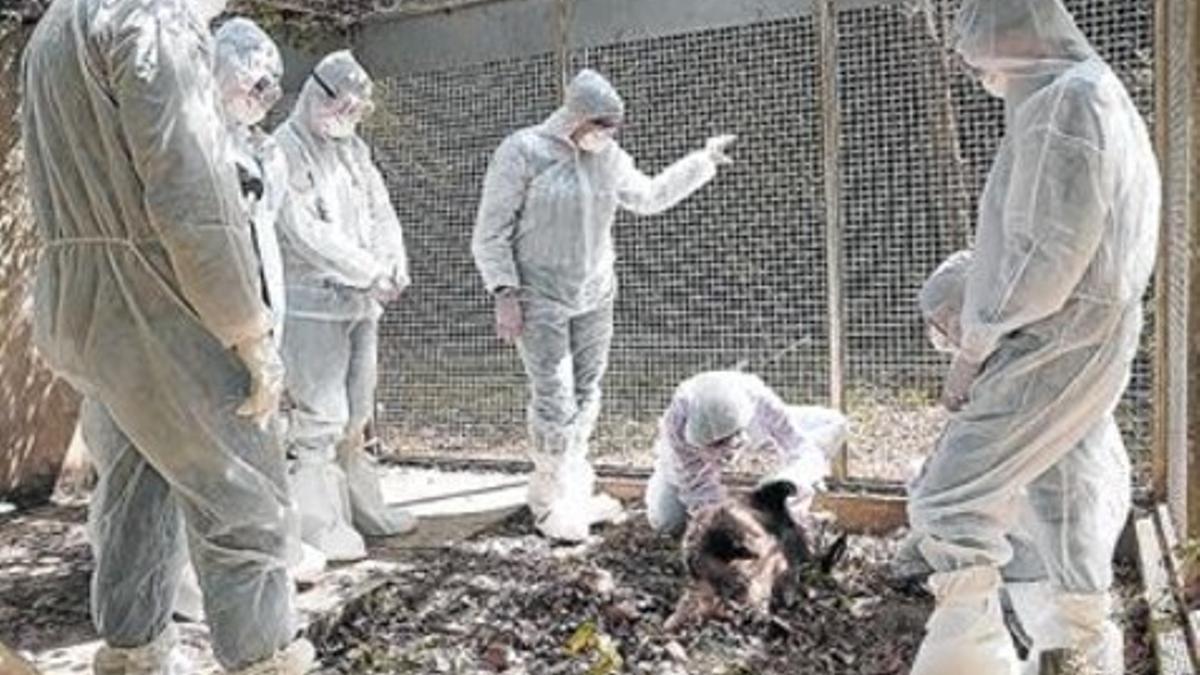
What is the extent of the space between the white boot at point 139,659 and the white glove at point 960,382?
1.76 m

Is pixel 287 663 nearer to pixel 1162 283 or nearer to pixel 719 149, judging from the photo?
pixel 719 149

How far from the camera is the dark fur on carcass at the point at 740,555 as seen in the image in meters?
3.24

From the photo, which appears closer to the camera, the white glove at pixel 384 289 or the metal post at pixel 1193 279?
the metal post at pixel 1193 279

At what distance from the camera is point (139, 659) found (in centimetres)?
244

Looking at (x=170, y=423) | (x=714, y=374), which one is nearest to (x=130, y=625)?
(x=170, y=423)

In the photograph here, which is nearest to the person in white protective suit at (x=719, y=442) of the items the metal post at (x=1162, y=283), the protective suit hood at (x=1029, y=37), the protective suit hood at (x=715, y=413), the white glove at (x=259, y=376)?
the protective suit hood at (x=715, y=413)

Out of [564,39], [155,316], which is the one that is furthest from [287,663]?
[564,39]

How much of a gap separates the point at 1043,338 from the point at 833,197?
5.88ft

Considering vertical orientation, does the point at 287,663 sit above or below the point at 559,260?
below

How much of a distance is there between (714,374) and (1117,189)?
1616mm

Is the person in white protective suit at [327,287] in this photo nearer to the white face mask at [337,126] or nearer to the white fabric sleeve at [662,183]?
the white face mask at [337,126]

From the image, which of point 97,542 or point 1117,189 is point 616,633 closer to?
point 97,542

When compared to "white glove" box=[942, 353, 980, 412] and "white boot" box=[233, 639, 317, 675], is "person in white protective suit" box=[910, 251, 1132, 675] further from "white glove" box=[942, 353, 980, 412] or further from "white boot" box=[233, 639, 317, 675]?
"white boot" box=[233, 639, 317, 675]

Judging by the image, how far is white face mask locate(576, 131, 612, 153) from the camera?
157 inches
